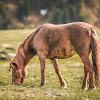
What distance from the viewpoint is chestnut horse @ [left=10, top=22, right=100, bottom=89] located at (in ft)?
27.1

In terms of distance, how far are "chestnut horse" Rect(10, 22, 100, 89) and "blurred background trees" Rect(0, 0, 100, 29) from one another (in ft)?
264

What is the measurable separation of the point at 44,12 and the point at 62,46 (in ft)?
538

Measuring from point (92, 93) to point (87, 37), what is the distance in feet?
8.66

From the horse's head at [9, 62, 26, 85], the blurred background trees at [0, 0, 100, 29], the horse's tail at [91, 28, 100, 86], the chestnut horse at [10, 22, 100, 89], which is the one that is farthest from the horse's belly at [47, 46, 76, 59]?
the blurred background trees at [0, 0, 100, 29]

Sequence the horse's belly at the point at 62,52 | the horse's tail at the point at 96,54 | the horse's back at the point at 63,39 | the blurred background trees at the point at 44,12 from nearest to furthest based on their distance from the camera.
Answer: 1. the horse's tail at the point at 96,54
2. the horse's back at the point at 63,39
3. the horse's belly at the point at 62,52
4. the blurred background trees at the point at 44,12

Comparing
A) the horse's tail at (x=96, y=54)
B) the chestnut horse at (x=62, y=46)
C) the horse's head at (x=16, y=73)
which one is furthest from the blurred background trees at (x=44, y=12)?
the horse's tail at (x=96, y=54)

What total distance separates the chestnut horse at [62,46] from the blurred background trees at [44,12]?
80.4 m

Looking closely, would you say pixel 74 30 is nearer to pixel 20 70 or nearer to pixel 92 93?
pixel 92 93

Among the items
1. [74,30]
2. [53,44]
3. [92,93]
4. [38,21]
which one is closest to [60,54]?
[53,44]

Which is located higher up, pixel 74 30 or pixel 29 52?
pixel 74 30

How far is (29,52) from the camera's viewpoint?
1055cm

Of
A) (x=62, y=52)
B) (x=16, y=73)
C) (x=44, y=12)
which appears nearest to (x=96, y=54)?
(x=62, y=52)

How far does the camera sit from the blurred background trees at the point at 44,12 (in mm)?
112387

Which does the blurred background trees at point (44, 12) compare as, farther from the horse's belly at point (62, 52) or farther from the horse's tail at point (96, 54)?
the horse's tail at point (96, 54)
